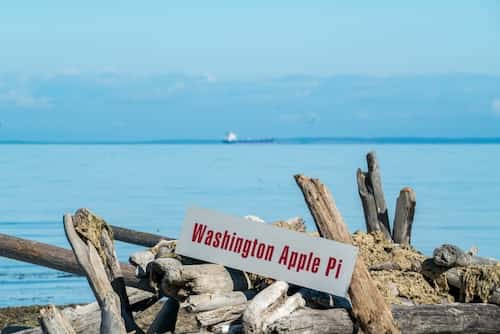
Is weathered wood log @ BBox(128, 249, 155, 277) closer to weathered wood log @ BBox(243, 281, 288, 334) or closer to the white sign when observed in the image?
the white sign

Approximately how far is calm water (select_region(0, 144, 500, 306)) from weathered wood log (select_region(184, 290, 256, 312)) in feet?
29.7

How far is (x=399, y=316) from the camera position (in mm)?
10156

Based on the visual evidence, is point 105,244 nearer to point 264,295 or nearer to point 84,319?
point 84,319

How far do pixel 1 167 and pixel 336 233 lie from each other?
6266cm

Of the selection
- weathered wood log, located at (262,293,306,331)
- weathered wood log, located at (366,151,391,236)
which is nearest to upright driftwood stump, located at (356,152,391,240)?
weathered wood log, located at (366,151,391,236)

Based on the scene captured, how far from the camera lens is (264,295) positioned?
975 centimetres

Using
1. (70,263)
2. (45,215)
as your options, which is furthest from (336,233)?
(45,215)

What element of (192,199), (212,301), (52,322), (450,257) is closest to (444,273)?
(450,257)

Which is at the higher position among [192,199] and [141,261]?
[192,199]

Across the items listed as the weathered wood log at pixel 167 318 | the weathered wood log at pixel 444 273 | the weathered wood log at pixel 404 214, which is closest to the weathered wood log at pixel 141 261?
the weathered wood log at pixel 167 318

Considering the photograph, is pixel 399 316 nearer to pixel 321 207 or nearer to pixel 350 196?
pixel 321 207

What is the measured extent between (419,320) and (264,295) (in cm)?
152

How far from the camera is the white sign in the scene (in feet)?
32.2

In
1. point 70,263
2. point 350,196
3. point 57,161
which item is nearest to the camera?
point 70,263
